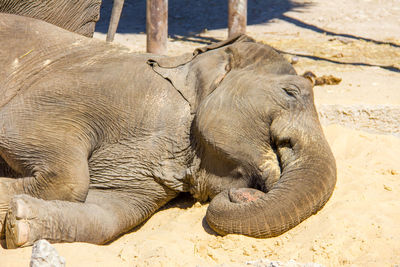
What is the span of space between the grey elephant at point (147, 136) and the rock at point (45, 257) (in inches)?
16.3

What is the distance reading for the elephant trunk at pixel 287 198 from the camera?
318 cm

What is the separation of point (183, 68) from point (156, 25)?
3.78 metres

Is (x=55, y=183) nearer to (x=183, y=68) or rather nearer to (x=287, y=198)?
(x=183, y=68)

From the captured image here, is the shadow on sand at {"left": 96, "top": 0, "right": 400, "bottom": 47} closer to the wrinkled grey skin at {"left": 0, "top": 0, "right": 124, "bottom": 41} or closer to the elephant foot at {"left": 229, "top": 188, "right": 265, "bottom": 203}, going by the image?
the wrinkled grey skin at {"left": 0, "top": 0, "right": 124, "bottom": 41}

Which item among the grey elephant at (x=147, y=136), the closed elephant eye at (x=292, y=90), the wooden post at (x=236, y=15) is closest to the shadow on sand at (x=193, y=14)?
the wooden post at (x=236, y=15)

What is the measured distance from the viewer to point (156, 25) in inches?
303

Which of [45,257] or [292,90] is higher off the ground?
[292,90]

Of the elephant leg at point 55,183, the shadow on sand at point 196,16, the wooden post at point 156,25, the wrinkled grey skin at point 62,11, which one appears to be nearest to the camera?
the elephant leg at point 55,183

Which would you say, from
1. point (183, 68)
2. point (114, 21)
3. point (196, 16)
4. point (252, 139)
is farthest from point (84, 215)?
point (196, 16)

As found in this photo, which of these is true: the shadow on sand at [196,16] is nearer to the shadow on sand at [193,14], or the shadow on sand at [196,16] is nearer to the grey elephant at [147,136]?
the shadow on sand at [193,14]

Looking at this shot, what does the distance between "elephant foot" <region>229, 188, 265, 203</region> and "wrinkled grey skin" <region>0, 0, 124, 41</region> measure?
2044 millimetres

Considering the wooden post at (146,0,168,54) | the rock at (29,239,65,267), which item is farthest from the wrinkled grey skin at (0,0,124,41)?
the wooden post at (146,0,168,54)

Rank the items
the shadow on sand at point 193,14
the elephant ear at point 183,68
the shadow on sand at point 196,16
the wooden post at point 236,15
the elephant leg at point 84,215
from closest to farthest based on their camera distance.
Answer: the elephant leg at point 84,215, the elephant ear at point 183,68, the wooden post at point 236,15, the shadow on sand at point 196,16, the shadow on sand at point 193,14

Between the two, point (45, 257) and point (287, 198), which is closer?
point (45, 257)
